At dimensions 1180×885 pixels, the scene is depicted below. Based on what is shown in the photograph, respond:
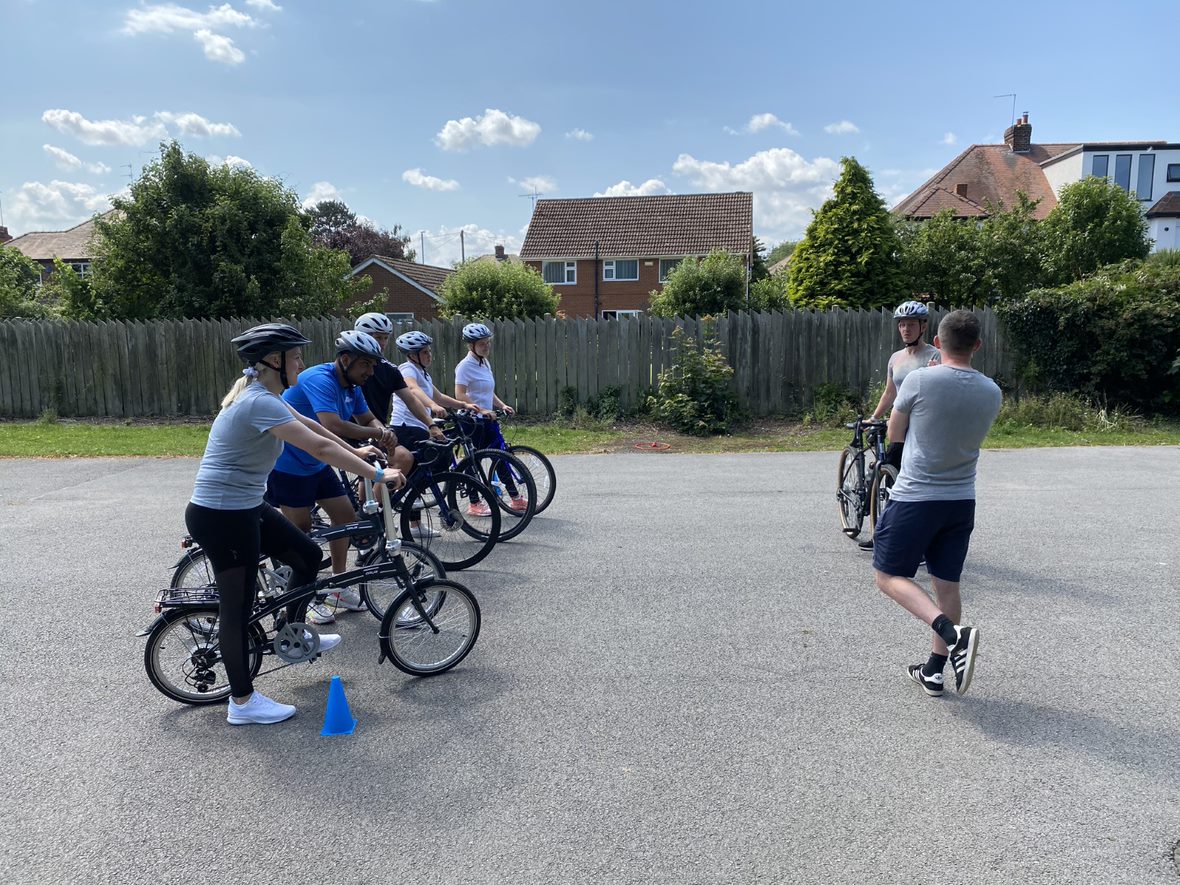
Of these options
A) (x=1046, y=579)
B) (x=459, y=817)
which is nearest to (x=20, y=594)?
(x=459, y=817)

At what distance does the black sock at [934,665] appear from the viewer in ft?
13.6

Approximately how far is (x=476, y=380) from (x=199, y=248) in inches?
571

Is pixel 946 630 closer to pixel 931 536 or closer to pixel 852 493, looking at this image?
pixel 931 536

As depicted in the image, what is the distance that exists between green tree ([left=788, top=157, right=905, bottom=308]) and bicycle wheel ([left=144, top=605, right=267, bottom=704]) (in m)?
19.4

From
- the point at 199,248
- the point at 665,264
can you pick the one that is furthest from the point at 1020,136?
the point at 199,248

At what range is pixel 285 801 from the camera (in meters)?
3.37

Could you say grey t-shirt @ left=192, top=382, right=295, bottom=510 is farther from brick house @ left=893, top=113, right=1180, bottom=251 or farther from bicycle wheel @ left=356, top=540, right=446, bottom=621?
brick house @ left=893, top=113, right=1180, bottom=251

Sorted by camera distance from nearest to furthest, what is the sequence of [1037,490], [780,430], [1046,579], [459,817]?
[459,817]
[1046,579]
[1037,490]
[780,430]

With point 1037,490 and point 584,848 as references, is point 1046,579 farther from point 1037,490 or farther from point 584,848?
point 584,848

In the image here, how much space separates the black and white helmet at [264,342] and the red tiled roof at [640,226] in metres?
40.0

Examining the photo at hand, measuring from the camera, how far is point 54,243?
59.0 metres

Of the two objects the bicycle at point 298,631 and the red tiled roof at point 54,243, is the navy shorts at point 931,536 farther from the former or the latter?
the red tiled roof at point 54,243

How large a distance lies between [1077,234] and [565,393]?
21512mm

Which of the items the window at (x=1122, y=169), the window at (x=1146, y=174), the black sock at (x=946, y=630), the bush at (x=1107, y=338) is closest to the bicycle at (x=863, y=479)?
the black sock at (x=946, y=630)
